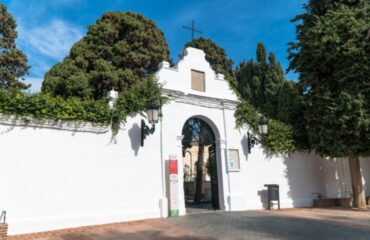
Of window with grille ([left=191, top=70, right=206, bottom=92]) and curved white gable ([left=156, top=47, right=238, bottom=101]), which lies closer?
curved white gable ([left=156, top=47, right=238, bottom=101])

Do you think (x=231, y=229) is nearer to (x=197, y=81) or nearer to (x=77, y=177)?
(x=77, y=177)

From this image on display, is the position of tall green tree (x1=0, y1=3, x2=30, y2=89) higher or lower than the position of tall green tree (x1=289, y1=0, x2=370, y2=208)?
higher

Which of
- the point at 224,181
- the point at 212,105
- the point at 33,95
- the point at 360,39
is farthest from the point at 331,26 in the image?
the point at 33,95

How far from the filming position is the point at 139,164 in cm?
980

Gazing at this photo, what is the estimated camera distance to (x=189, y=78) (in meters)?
11.6

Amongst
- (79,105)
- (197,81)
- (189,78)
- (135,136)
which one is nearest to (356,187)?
(197,81)

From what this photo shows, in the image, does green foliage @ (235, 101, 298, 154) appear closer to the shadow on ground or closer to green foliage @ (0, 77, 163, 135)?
the shadow on ground

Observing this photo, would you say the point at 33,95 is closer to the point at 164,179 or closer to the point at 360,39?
the point at 164,179

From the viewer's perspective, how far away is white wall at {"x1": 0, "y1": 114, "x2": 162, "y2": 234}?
774 centimetres

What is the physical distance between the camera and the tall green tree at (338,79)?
11055 mm

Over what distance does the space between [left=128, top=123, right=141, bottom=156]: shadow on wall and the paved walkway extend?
223cm

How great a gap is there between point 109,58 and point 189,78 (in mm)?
8511

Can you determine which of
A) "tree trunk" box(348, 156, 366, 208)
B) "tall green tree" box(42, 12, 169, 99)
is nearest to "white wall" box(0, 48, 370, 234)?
"tree trunk" box(348, 156, 366, 208)

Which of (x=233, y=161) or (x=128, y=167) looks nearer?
(x=128, y=167)
